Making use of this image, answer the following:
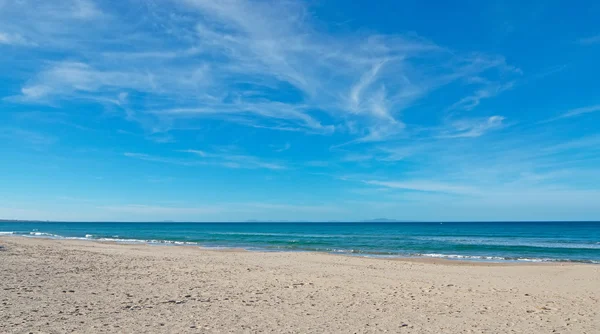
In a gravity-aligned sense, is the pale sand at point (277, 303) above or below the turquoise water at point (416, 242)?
above

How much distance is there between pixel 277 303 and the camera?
9836 mm

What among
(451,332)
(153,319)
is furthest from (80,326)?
(451,332)

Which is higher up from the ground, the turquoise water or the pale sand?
the pale sand

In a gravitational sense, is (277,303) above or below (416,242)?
above

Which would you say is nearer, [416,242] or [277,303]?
[277,303]

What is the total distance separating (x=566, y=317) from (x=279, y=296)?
262 inches

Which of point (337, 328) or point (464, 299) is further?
point (464, 299)

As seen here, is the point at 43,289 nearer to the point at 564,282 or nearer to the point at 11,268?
the point at 11,268

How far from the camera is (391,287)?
12.8 metres

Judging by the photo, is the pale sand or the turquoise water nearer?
the pale sand

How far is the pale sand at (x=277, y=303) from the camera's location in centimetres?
775

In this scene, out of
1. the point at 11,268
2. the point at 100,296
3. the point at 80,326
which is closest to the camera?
the point at 80,326

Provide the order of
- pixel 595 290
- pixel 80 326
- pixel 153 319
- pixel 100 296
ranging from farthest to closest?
pixel 595 290 < pixel 100 296 < pixel 153 319 < pixel 80 326

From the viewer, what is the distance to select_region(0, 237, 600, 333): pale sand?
775 centimetres
